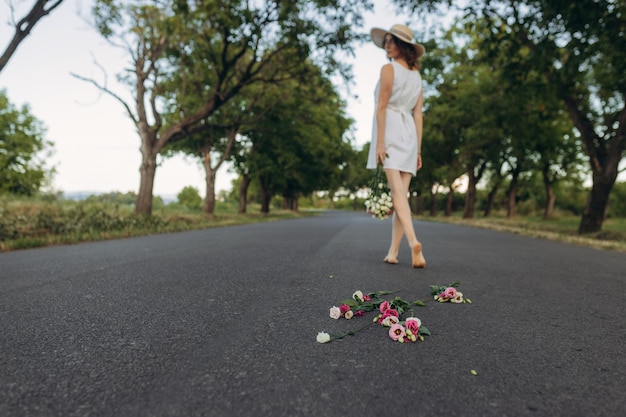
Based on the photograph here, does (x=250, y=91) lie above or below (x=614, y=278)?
above

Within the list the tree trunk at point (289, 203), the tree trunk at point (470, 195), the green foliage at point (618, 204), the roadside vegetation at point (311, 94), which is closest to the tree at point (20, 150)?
the roadside vegetation at point (311, 94)

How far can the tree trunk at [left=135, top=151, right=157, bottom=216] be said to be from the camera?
12781 millimetres

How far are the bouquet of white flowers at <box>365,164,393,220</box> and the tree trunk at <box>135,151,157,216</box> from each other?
1041 cm

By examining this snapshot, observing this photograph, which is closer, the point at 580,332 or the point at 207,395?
the point at 207,395

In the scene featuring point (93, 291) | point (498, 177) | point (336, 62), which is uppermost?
point (336, 62)

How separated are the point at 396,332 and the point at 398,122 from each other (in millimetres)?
2792

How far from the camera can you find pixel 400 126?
13.5 ft

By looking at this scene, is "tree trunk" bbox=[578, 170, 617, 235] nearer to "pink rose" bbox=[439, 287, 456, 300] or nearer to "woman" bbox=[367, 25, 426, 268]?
"woman" bbox=[367, 25, 426, 268]

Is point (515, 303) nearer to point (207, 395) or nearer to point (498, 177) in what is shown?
point (207, 395)

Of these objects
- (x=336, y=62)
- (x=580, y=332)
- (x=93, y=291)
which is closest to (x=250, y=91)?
(x=336, y=62)

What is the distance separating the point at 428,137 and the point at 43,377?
92.7 feet

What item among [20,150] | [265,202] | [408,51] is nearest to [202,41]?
[408,51]

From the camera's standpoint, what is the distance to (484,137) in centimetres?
2122

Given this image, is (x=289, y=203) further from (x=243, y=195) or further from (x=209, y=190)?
(x=209, y=190)
